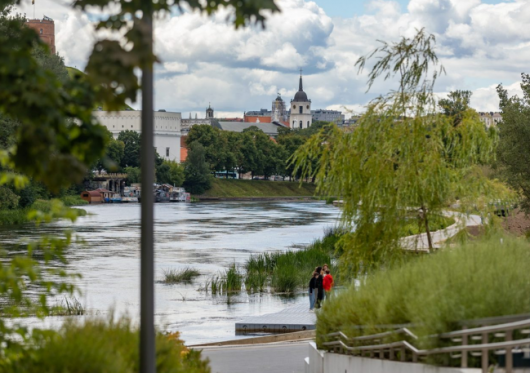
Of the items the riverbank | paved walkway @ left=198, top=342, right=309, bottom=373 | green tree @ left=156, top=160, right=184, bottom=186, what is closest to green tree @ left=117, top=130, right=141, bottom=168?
green tree @ left=156, top=160, right=184, bottom=186

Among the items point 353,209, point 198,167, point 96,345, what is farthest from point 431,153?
point 198,167

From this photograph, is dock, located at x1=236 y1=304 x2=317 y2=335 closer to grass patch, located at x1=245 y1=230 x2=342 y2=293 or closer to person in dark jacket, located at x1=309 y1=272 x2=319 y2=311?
person in dark jacket, located at x1=309 y1=272 x2=319 y2=311

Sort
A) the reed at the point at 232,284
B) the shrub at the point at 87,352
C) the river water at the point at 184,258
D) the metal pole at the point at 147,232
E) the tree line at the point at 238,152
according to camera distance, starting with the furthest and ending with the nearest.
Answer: the tree line at the point at 238,152 < the reed at the point at 232,284 < the river water at the point at 184,258 < the shrub at the point at 87,352 < the metal pole at the point at 147,232

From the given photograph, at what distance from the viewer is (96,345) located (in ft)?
18.8

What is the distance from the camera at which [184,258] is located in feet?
139

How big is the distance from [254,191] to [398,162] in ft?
428

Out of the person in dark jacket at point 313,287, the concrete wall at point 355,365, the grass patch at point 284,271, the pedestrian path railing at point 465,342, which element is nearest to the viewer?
the pedestrian path railing at point 465,342

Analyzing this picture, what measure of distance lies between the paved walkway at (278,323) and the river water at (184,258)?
1.96 ft

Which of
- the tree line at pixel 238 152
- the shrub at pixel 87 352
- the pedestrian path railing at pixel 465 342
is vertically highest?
the tree line at pixel 238 152

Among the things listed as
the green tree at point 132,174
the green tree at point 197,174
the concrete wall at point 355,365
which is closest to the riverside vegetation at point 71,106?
the concrete wall at point 355,365

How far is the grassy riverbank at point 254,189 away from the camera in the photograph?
5507 inches

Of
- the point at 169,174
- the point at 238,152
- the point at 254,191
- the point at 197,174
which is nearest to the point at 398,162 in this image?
the point at 169,174

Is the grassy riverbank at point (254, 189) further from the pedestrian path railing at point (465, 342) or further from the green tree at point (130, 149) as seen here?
the pedestrian path railing at point (465, 342)

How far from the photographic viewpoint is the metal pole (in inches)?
200
